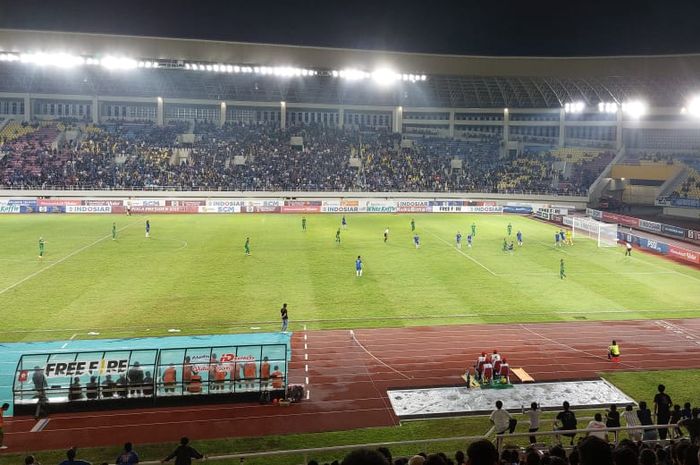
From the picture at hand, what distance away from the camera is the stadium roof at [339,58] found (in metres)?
47.2

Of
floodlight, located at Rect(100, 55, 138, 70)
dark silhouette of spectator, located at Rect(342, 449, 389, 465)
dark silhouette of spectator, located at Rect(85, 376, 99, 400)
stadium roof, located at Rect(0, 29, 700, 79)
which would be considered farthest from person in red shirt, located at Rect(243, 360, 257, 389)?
floodlight, located at Rect(100, 55, 138, 70)

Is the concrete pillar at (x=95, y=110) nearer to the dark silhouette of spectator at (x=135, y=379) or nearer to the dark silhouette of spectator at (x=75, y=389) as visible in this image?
the dark silhouette of spectator at (x=75, y=389)

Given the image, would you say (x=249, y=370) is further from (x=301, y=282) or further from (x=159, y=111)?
(x=159, y=111)

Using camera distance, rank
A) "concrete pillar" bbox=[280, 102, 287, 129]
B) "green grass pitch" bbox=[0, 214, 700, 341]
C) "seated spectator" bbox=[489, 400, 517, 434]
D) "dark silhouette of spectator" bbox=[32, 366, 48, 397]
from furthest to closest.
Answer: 1. "concrete pillar" bbox=[280, 102, 287, 129]
2. "green grass pitch" bbox=[0, 214, 700, 341]
3. "dark silhouette of spectator" bbox=[32, 366, 48, 397]
4. "seated spectator" bbox=[489, 400, 517, 434]

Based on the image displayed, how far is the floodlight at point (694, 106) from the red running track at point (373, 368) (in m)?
48.2

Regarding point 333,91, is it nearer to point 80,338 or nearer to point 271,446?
point 80,338

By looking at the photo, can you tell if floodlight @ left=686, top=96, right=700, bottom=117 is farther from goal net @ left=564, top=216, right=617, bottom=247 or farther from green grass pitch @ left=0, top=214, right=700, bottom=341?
green grass pitch @ left=0, top=214, right=700, bottom=341

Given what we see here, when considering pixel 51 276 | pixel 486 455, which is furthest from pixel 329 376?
pixel 51 276

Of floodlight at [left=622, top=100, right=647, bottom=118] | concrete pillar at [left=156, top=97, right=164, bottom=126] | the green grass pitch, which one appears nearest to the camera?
the green grass pitch

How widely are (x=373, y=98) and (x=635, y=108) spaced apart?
118 feet

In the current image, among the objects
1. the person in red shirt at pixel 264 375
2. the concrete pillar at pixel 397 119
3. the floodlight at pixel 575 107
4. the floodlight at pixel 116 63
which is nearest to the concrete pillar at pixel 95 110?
the floodlight at pixel 116 63

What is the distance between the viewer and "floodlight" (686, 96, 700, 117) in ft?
212

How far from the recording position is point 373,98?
8869 centimetres

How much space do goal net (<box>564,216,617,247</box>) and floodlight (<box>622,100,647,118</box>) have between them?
944 inches
